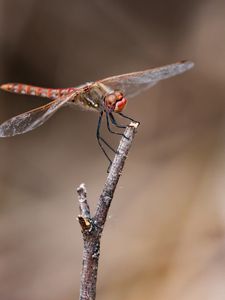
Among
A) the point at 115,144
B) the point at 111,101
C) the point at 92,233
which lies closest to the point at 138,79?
the point at 111,101

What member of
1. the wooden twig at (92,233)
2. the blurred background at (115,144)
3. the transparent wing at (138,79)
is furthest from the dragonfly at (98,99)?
the blurred background at (115,144)

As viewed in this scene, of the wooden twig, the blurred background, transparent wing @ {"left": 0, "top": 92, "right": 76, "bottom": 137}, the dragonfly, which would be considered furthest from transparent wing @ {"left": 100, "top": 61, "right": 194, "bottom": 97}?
the wooden twig

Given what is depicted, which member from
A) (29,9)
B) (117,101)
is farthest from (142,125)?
(117,101)

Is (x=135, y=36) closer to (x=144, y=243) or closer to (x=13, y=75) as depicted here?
(x=13, y=75)

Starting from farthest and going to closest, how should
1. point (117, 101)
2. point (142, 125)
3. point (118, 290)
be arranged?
point (142, 125) < point (118, 290) < point (117, 101)

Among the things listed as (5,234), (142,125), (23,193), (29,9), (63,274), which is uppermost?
(29,9)

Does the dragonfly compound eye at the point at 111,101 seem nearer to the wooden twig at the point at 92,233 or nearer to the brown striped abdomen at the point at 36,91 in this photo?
the brown striped abdomen at the point at 36,91

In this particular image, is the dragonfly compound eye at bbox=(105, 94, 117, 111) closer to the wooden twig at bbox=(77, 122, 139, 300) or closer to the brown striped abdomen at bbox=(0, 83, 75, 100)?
the brown striped abdomen at bbox=(0, 83, 75, 100)

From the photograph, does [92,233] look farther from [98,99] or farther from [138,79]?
[138,79]
